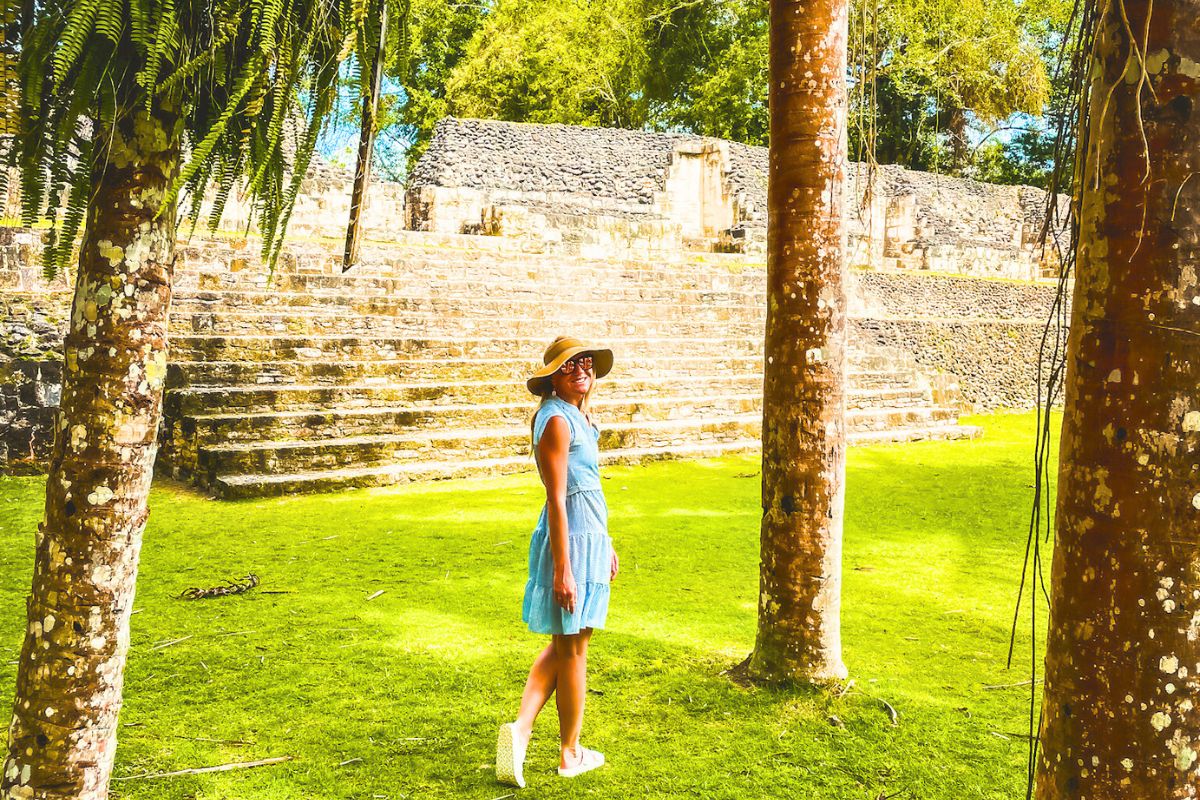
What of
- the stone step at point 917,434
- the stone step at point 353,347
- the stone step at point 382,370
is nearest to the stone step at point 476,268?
the stone step at point 353,347

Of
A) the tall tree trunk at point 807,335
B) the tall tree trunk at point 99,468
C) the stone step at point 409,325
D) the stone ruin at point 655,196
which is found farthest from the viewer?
the stone ruin at point 655,196

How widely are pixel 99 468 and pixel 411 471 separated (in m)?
5.05

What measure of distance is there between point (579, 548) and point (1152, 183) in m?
1.68

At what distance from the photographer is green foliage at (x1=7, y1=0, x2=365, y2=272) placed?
1487 mm

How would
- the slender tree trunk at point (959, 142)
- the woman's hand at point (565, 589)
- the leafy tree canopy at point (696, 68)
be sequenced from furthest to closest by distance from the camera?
the slender tree trunk at point (959, 142), the leafy tree canopy at point (696, 68), the woman's hand at point (565, 589)

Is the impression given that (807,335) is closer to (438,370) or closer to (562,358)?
(562,358)

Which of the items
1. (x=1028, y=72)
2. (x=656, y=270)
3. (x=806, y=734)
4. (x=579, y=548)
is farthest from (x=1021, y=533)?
(x=1028, y=72)

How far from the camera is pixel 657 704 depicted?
3.02m

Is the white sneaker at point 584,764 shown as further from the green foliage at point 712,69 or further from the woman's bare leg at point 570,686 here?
the green foliage at point 712,69

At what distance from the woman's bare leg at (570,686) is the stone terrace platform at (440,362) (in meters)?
4.18

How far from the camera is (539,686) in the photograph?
253 centimetres

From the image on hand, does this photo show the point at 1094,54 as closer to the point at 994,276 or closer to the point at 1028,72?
the point at 994,276

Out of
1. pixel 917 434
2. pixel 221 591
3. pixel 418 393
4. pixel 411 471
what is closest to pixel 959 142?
pixel 917 434

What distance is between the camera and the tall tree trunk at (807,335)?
9.61ft
